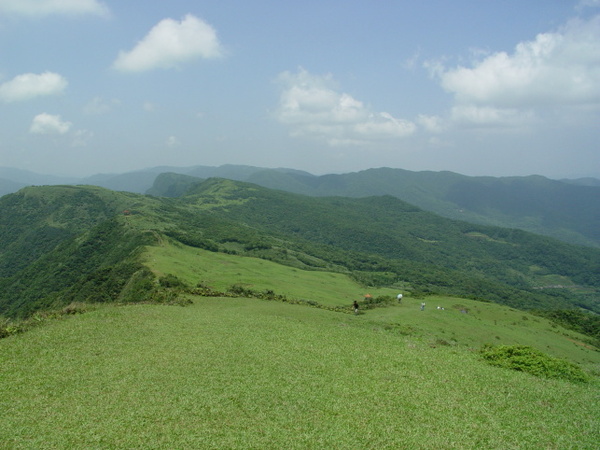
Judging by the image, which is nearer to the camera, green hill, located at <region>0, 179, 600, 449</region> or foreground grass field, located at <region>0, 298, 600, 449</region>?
foreground grass field, located at <region>0, 298, 600, 449</region>

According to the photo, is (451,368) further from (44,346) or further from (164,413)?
(44,346)

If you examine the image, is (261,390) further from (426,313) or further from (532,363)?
(426,313)

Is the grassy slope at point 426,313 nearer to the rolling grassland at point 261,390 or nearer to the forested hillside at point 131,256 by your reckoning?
the forested hillside at point 131,256

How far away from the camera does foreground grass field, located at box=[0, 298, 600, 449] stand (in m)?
12.6

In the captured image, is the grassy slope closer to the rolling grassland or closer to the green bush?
the green bush

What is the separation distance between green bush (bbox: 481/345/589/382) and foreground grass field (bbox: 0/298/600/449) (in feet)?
2.63

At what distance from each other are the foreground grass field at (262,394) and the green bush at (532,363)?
0.80 m

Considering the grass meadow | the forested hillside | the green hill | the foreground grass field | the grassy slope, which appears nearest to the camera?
the foreground grass field

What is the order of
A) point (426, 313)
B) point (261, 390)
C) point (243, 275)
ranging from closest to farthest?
point (261, 390)
point (426, 313)
point (243, 275)

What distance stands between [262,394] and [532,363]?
1544cm

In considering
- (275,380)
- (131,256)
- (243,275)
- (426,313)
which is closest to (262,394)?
(275,380)

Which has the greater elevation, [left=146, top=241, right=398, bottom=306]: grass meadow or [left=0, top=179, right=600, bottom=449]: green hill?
[left=0, top=179, right=600, bottom=449]: green hill

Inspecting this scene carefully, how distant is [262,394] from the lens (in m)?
15.5

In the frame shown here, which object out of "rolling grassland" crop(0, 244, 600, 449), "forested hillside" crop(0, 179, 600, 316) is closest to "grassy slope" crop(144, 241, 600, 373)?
"forested hillside" crop(0, 179, 600, 316)
